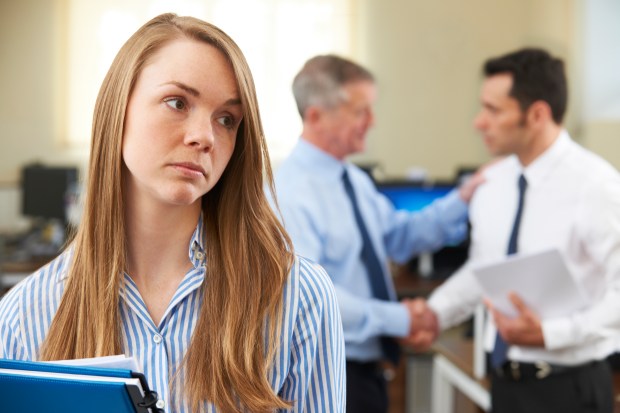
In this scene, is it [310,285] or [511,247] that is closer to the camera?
[310,285]

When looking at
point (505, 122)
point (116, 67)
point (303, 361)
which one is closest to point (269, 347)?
point (303, 361)

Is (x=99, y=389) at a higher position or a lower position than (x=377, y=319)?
higher

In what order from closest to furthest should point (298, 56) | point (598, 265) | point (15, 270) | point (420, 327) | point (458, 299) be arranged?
point (598, 265) → point (420, 327) → point (458, 299) → point (15, 270) → point (298, 56)

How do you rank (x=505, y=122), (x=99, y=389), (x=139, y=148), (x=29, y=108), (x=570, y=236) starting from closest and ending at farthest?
(x=99, y=389)
(x=139, y=148)
(x=570, y=236)
(x=505, y=122)
(x=29, y=108)

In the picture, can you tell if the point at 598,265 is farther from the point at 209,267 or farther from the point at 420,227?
the point at 209,267

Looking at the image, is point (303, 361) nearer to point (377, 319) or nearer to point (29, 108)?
point (377, 319)

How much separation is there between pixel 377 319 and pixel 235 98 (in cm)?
144

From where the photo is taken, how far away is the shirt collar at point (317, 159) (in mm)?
2434

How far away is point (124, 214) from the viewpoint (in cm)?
104

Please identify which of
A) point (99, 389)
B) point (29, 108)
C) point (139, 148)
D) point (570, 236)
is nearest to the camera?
point (99, 389)

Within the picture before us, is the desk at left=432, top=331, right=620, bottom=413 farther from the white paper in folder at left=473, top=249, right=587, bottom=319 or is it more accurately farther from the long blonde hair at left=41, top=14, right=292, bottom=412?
the long blonde hair at left=41, top=14, right=292, bottom=412

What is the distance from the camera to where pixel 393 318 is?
239 cm

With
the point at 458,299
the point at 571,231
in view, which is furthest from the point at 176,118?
the point at 458,299

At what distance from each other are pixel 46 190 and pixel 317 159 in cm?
341
